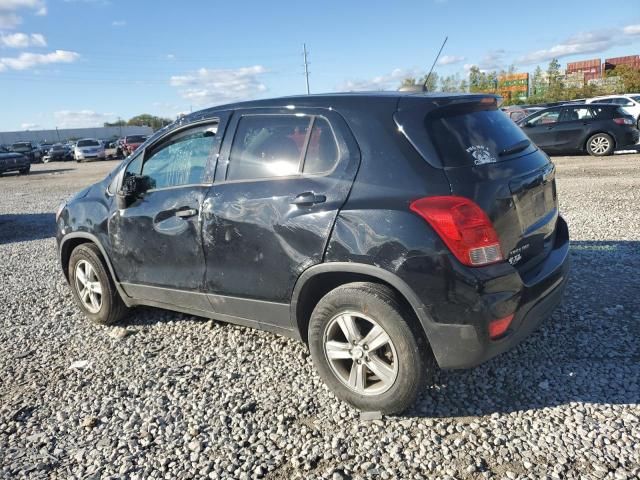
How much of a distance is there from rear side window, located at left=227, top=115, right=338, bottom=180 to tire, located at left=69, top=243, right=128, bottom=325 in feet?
5.79

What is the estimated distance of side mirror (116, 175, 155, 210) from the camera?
3996 mm

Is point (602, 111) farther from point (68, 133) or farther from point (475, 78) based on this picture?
point (68, 133)

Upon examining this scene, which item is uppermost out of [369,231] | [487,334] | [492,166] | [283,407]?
[492,166]

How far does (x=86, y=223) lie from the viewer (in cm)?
442

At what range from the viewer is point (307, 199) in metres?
2.97

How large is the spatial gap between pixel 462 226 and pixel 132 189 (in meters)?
2.64

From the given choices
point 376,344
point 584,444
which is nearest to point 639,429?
point 584,444

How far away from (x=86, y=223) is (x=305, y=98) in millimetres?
2391

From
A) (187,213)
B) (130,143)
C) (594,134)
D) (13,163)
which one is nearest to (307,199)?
(187,213)

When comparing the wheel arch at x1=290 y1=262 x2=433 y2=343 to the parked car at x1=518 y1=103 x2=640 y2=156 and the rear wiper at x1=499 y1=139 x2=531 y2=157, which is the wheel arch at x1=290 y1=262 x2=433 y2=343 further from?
the parked car at x1=518 y1=103 x2=640 y2=156

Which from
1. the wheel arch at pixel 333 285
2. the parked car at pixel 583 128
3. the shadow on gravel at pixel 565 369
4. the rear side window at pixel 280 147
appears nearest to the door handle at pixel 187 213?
the rear side window at pixel 280 147

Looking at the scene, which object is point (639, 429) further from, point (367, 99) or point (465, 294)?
point (367, 99)

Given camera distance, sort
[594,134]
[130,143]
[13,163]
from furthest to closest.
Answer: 1. [130,143]
2. [13,163]
3. [594,134]

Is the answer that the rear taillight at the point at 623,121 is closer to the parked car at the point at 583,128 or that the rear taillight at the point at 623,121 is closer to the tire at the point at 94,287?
the parked car at the point at 583,128
